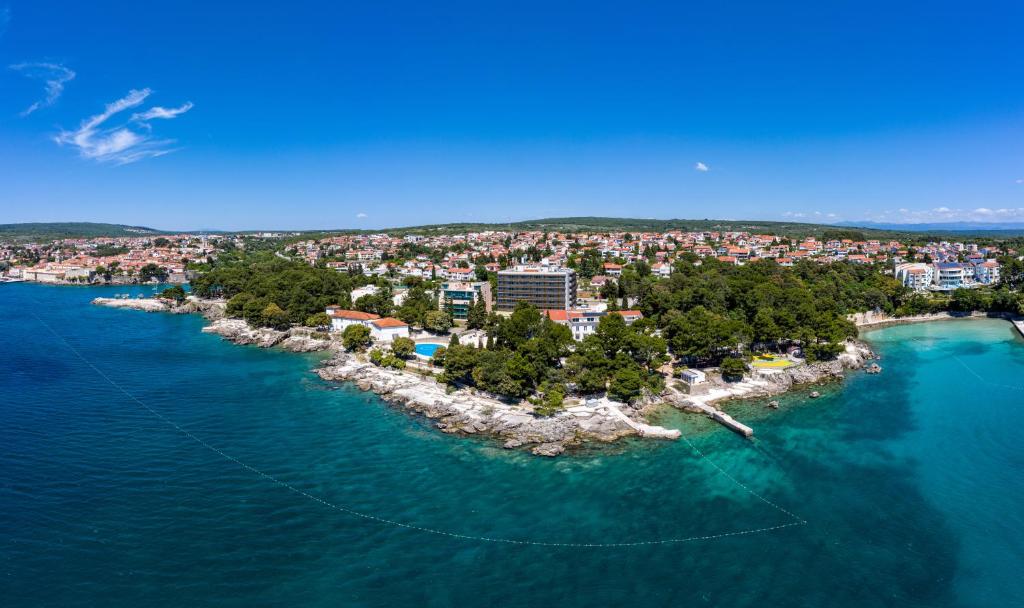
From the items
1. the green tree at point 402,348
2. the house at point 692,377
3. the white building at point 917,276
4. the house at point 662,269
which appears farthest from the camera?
the house at point 662,269

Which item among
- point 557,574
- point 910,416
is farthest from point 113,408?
point 910,416

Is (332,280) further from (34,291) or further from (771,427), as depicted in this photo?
(34,291)

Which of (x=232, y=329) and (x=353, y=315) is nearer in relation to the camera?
(x=353, y=315)

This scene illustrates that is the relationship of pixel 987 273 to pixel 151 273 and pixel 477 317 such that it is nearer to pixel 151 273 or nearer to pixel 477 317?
pixel 477 317

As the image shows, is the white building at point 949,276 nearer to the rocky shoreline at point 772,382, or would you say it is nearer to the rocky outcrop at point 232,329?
the rocky shoreline at point 772,382

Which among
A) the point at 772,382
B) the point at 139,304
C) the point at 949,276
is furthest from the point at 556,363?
the point at 949,276

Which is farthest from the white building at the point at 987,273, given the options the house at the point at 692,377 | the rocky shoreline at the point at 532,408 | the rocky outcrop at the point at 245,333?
the rocky outcrop at the point at 245,333
